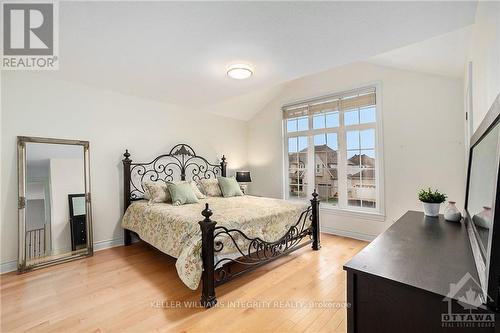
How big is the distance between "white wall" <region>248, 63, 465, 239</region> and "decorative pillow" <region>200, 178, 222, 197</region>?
6.51ft

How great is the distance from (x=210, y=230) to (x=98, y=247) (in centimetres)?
235

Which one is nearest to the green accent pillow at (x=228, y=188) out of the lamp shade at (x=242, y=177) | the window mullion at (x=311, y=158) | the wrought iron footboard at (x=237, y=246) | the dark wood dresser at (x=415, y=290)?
the lamp shade at (x=242, y=177)

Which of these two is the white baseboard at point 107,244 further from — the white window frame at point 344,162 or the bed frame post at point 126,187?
the white window frame at point 344,162

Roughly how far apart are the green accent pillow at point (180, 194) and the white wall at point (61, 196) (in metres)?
1.23

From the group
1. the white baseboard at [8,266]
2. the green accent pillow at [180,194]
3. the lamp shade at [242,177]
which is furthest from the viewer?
the lamp shade at [242,177]

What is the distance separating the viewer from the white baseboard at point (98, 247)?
2602mm

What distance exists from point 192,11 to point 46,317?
8.98 feet

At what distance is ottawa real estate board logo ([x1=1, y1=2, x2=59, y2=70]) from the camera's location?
1853mm

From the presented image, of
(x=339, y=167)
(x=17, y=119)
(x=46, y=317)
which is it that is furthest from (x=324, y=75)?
(x=46, y=317)

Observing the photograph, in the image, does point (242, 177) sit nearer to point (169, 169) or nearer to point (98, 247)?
point (169, 169)

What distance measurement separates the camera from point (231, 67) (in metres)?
2.66

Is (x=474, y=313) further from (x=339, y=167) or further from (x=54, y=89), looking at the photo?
(x=54, y=89)

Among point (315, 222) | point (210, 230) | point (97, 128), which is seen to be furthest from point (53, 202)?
point (315, 222)

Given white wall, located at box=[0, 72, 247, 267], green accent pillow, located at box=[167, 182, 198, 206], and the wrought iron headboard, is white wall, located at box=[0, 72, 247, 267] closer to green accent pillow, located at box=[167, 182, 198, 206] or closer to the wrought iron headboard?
the wrought iron headboard
